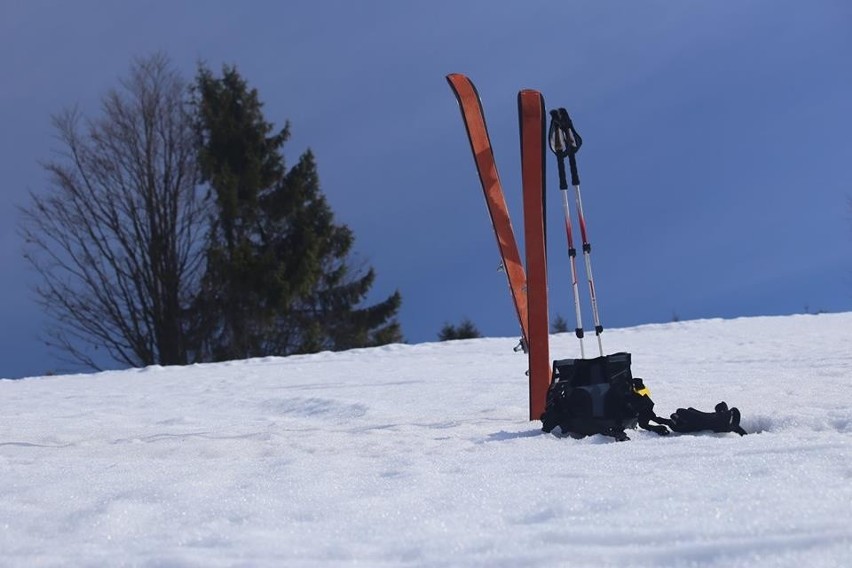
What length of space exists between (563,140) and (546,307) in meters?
1.03

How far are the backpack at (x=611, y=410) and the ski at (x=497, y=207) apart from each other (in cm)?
137

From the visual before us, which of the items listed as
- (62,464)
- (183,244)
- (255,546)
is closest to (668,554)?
(255,546)

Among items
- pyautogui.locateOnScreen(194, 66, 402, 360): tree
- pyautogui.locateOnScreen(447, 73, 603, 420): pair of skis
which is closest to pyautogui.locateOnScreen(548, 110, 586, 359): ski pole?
pyautogui.locateOnScreen(447, 73, 603, 420): pair of skis

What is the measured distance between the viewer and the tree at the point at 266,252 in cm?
2016

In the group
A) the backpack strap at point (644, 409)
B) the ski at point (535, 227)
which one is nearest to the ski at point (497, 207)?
the ski at point (535, 227)

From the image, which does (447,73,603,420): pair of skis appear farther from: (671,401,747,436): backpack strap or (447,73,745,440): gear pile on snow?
(671,401,747,436): backpack strap

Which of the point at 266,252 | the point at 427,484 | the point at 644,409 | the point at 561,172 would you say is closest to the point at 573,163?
the point at 561,172

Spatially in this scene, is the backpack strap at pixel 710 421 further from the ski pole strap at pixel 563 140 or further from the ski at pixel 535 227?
the ski pole strap at pixel 563 140

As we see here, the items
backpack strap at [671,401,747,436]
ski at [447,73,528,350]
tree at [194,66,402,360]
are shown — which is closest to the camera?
backpack strap at [671,401,747,436]

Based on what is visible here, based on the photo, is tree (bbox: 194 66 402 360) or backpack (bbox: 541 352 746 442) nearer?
backpack (bbox: 541 352 746 442)

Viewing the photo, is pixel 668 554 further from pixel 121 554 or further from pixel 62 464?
pixel 62 464

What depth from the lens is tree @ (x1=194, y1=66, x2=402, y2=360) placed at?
20156 millimetres

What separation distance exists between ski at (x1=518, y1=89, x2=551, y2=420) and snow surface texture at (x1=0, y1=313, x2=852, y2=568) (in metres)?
0.41

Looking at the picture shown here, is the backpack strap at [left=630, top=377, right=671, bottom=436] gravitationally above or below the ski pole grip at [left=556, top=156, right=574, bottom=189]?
below
